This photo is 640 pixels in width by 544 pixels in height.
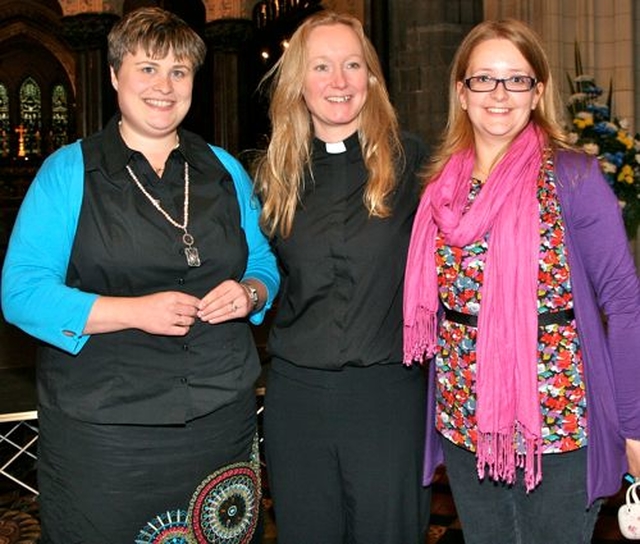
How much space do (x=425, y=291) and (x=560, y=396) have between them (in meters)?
0.44

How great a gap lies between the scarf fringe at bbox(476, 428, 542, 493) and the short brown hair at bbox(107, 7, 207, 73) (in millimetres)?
1301

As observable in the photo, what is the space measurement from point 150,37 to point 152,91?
139mm

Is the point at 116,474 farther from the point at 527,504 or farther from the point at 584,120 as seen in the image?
the point at 584,120

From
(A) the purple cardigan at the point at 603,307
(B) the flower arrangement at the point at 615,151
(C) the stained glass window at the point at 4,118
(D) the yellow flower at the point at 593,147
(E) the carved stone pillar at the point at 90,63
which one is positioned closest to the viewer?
(A) the purple cardigan at the point at 603,307

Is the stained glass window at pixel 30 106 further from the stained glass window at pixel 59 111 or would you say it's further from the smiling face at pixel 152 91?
the smiling face at pixel 152 91

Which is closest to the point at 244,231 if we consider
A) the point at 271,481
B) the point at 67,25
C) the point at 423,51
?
the point at 271,481

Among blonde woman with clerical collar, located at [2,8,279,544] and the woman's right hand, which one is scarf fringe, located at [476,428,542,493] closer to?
blonde woman with clerical collar, located at [2,8,279,544]

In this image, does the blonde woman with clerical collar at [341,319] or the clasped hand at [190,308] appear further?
the blonde woman with clerical collar at [341,319]

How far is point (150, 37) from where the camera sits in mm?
2225

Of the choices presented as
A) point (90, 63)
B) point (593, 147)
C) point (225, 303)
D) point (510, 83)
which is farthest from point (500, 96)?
point (90, 63)

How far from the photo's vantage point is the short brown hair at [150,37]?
7.29ft

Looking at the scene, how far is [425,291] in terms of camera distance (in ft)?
7.49

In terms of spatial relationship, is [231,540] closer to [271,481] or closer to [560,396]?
[271,481]

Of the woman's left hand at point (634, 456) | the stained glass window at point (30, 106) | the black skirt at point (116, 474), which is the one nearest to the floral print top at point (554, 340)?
the woman's left hand at point (634, 456)
